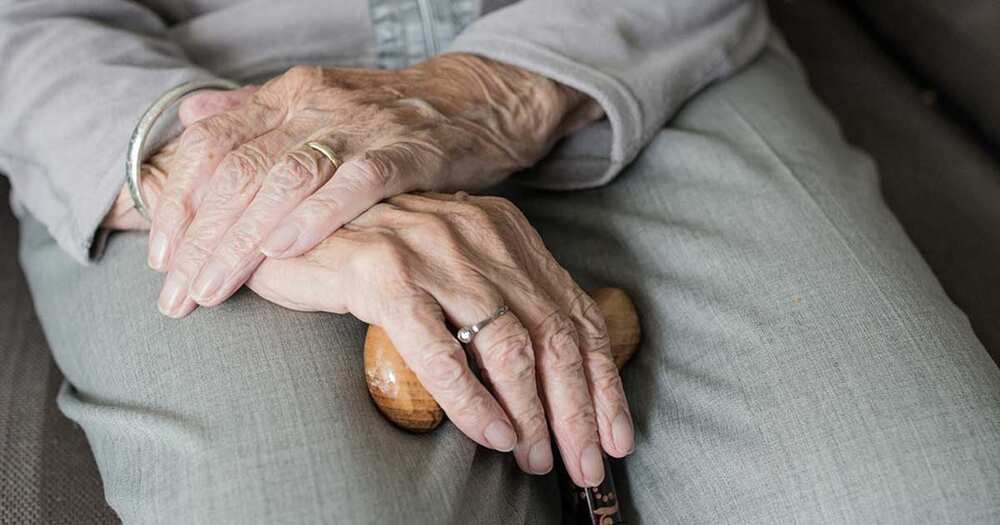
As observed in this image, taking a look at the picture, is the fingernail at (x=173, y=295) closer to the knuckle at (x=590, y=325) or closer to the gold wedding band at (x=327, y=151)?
the gold wedding band at (x=327, y=151)

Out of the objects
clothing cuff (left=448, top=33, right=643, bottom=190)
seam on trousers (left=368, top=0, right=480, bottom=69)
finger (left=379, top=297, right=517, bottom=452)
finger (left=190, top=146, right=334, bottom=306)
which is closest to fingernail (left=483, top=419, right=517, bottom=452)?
finger (left=379, top=297, right=517, bottom=452)

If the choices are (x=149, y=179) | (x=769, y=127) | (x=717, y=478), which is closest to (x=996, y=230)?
(x=769, y=127)

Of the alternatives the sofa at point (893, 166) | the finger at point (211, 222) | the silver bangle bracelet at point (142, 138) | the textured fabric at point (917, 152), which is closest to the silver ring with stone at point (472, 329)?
the finger at point (211, 222)

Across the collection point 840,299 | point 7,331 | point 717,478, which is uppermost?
point 840,299

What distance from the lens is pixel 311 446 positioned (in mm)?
601

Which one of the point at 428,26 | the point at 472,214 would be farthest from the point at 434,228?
the point at 428,26

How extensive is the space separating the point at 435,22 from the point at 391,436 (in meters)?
0.51

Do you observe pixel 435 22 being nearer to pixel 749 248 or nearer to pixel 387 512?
pixel 749 248

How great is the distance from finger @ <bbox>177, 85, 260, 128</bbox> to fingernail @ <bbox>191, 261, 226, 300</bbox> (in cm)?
17

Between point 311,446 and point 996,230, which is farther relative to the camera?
point 996,230

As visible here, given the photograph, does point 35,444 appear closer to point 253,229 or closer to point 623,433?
point 253,229

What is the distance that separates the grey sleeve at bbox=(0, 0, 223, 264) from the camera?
757 mm

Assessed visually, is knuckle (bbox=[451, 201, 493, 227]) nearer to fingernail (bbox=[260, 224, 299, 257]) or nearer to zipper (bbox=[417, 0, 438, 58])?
fingernail (bbox=[260, 224, 299, 257])

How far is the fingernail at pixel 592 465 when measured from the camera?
0.67m
